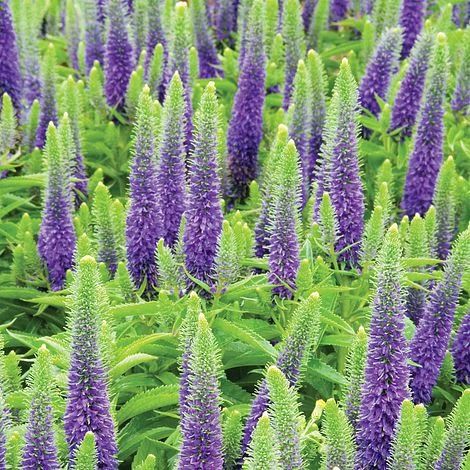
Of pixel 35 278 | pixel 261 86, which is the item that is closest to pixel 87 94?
pixel 261 86

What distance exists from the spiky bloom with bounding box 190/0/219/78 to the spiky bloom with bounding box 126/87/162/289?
2.67 m

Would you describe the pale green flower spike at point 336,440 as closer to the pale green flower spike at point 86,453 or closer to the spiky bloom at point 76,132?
the pale green flower spike at point 86,453

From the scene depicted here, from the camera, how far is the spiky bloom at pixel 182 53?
594cm

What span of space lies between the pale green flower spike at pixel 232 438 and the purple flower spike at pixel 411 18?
444 cm

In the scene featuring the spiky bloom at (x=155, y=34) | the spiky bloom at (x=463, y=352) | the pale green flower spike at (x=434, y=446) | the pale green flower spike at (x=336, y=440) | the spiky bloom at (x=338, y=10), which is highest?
the spiky bloom at (x=155, y=34)

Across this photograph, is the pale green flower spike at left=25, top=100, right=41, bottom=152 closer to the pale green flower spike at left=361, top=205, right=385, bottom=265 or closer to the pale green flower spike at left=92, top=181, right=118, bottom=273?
the pale green flower spike at left=92, top=181, right=118, bottom=273

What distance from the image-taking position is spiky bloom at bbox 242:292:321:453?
3746 mm

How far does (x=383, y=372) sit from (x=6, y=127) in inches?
125

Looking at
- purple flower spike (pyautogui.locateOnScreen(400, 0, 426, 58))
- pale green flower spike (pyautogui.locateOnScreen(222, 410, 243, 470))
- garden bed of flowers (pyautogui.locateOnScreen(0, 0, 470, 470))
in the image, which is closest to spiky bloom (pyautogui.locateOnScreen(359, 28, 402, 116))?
garden bed of flowers (pyautogui.locateOnScreen(0, 0, 470, 470))

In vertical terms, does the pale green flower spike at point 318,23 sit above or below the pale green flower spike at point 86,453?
above

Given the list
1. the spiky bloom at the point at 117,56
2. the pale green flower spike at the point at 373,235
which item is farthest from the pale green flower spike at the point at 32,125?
the pale green flower spike at the point at 373,235

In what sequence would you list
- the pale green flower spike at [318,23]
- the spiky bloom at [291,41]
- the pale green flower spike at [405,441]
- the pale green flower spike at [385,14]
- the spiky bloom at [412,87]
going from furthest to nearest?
1. the pale green flower spike at [318,23]
2. the pale green flower spike at [385,14]
3. the spiky bloom at [291,41]
4. the spiky bloom at [412,87]
5. the pale green flower spike at [405,441]

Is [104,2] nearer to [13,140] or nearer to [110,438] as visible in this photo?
[13,140]

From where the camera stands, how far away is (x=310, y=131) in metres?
6.00
